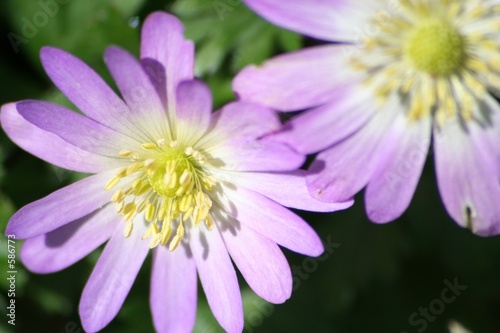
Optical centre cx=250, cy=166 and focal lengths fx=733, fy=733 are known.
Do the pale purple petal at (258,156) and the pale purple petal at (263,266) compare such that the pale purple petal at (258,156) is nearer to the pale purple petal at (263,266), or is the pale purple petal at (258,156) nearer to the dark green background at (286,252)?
the pale purple petal at (263,266)

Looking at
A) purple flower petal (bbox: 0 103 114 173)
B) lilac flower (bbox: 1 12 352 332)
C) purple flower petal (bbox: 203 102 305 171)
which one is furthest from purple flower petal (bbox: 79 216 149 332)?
purple flower petal (bbox: 203 102 305 171)

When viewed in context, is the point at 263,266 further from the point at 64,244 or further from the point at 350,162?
the point at 64,244

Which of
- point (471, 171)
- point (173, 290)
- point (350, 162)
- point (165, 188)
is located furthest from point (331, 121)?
point (173, 290)

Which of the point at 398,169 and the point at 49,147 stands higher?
the point at 49,147

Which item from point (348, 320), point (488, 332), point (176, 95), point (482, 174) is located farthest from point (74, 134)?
point (488, 332)

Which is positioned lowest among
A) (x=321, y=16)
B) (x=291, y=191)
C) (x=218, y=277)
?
(x=218, y=277)

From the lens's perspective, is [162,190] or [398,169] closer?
[398,169]
